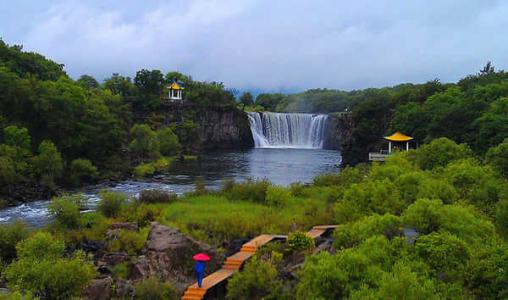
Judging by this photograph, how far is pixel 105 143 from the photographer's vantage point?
5081cm

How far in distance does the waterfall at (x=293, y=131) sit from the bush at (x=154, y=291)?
249 ft

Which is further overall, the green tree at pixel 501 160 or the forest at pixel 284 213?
the green tree at pixel 501 160

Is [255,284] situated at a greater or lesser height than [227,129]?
lesser

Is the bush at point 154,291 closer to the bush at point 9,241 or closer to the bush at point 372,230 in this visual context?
the bush at point 372,230

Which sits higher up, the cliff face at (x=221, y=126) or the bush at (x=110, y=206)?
the cliff face at (x=221, y=126)

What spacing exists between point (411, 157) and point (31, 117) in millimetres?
31760

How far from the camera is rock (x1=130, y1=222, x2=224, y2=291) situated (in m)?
19.2

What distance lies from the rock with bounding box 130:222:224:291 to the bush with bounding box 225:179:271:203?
9.79m

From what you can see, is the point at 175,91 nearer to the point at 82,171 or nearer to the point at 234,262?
the point at 82,171

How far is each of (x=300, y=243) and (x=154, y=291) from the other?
5.91 m

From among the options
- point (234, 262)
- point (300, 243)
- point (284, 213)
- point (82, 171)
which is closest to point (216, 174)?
point (82, 171)

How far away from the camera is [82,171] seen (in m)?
44.5

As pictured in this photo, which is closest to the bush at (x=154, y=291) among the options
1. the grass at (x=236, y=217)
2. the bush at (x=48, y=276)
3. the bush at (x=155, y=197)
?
the bush at (x=48, y=276)

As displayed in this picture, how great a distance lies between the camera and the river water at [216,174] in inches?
1303
